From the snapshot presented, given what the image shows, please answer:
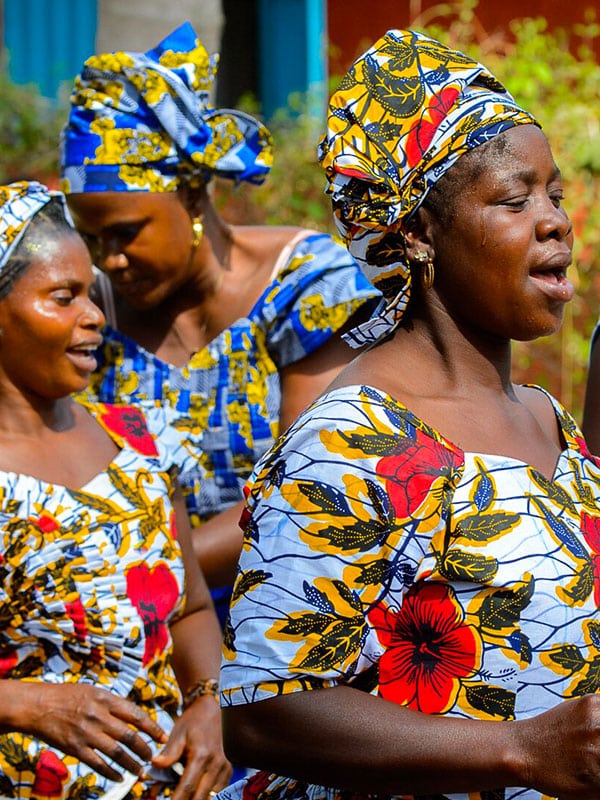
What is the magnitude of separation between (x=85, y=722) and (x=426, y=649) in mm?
1012

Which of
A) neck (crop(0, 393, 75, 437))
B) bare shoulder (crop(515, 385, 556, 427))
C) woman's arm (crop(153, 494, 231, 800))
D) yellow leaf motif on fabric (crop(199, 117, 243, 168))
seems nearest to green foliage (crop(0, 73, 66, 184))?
yellow leaf motif on fabric (crop(199, 117, 243, 168))

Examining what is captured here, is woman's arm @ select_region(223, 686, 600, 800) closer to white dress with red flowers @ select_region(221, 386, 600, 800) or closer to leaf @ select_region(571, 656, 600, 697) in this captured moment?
white dress with red flowers @ select_region(221, 386, 600, 800)

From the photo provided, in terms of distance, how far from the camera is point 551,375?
7156 millimetres

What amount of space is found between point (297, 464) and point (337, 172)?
0.57 metres

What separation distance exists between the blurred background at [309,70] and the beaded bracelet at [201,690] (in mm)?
3097

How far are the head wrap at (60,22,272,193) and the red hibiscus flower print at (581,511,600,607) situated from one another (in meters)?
2.02

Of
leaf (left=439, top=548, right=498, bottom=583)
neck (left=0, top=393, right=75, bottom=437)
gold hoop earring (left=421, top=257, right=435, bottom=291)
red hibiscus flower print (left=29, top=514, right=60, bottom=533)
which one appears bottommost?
red hibiscus flower print (left=29, top=514, right=60, bottom=533)

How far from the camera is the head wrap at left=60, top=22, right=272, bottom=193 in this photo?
155 inches

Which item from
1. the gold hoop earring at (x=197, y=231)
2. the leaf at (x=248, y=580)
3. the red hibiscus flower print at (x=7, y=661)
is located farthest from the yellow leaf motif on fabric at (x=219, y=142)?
the leaf at (x=248, y=580)

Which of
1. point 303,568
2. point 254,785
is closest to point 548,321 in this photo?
point 303,568

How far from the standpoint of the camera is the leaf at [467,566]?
2.16 m

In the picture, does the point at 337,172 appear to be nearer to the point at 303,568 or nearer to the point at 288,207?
the point at 303,568

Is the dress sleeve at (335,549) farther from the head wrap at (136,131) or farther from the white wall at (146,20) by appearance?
the white wall at (146,20)

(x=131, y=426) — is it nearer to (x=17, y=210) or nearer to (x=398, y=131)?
(x=17, y=210)
